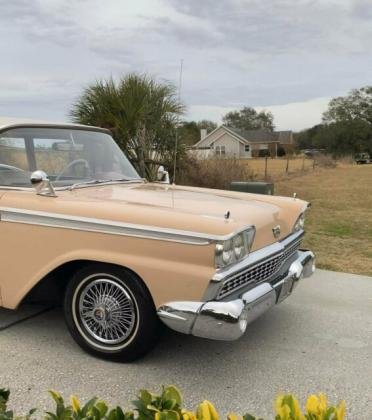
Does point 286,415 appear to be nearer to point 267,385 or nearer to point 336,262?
point 267,385

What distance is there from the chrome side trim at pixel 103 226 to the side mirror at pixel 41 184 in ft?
0.55

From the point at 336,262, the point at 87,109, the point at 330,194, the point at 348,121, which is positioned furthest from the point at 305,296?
the point at 348,121

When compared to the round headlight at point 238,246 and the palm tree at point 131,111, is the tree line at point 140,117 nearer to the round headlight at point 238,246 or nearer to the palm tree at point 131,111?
the palm tree at point 131,111

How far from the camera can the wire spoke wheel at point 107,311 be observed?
323 cm

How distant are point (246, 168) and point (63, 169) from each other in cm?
1193

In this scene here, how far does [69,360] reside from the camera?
3373 mm

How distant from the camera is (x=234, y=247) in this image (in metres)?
3.00

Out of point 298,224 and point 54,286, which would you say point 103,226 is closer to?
point 54,286

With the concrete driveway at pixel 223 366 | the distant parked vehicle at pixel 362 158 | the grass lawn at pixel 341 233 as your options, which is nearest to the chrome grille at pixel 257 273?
the concrete driveway at pixel 223 366

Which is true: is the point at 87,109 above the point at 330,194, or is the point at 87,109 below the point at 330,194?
above

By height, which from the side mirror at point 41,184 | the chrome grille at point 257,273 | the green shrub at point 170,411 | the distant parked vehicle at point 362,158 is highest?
the side mirror at point 41,184

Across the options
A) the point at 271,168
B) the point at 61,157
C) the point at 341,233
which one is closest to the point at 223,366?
the point at 61,157

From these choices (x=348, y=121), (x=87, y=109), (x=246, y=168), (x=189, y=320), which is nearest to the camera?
(x=189, y=320)

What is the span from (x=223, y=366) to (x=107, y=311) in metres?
0.86
